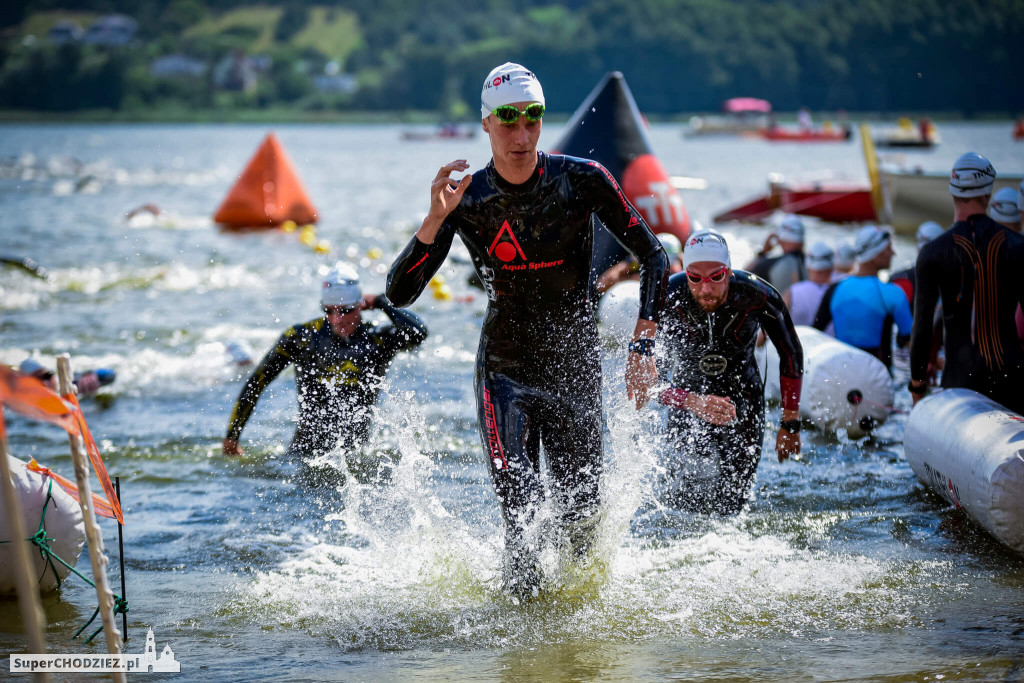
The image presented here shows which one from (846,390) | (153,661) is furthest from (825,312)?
(153,661)

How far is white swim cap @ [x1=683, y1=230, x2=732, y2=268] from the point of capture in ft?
18.1

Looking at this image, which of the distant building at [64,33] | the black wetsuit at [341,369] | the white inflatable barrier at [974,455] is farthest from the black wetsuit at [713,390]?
the distant building at [64,33]

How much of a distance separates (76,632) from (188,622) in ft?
1.56

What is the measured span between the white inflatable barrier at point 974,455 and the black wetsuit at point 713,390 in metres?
0.86

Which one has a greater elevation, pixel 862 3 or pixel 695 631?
pixel 862 3

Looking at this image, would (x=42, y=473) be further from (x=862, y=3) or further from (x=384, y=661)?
(x=862, y=3)

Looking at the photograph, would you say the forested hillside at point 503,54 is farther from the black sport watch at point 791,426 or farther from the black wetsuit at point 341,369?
the black sport watch at point 791,426

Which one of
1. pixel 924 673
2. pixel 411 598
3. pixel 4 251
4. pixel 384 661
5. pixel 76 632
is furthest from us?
pixel 4 251

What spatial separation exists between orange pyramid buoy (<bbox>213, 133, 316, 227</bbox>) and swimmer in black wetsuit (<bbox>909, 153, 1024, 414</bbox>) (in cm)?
1905

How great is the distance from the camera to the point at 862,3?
73.8 m

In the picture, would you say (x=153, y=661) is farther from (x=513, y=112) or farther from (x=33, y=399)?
(x=513, y=112)

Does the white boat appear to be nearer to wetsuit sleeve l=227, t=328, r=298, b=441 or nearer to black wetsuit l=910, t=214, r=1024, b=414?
black wetsuit l=910, t=214, r=1024, b=414

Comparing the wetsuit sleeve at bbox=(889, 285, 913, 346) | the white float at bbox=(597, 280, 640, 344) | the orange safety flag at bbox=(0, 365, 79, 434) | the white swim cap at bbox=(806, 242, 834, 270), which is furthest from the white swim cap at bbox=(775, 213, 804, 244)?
the orange safety flag at bbox=(0, 365, 79, 434)

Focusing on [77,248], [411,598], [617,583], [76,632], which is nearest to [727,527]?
[617,583]
